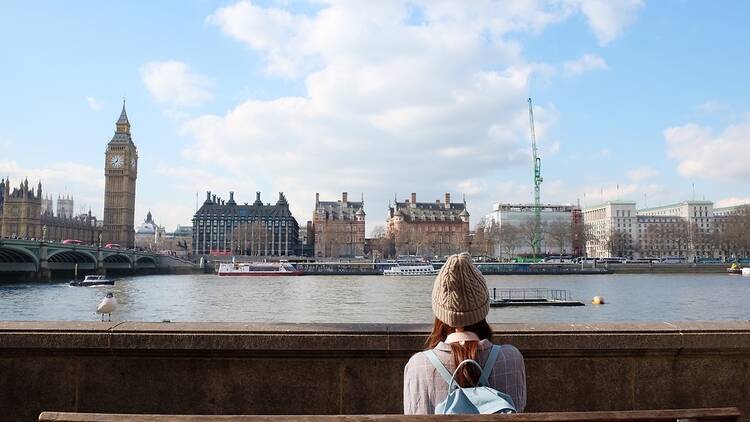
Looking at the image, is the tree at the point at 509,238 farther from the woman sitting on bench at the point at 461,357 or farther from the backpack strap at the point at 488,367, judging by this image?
the backpack strap at the point at 488,367

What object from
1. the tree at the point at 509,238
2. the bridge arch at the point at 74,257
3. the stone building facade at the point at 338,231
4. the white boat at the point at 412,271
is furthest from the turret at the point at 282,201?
the bridge arch at the point at 74,257

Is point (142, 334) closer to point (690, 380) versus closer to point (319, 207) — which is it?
point (690, 380)

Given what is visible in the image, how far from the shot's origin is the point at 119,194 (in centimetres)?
16050

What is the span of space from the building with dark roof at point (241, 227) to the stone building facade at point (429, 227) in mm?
30171

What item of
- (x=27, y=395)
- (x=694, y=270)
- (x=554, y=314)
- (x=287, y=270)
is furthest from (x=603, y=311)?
(x=694, y=270)

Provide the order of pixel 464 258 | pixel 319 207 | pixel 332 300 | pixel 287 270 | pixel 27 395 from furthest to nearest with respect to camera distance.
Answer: pixel 319 207
pixel 287 270
pixel 332 300
pixel 27 395
pixel 464 258

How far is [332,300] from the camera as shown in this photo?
1874 inches

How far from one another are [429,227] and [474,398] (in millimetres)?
169192

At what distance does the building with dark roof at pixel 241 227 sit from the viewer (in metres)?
166

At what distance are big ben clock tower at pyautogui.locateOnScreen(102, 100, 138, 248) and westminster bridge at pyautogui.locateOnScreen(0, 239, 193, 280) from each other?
47.4 m

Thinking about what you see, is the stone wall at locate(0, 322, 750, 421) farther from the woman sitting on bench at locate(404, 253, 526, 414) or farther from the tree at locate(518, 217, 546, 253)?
the tree at locate(518, 217, 546, 253)

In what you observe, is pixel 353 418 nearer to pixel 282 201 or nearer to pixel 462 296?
pixel 462 296

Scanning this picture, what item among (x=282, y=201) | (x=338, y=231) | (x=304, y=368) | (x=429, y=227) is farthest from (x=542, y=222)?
(x=304, y=368)

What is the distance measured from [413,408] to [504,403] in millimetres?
417
